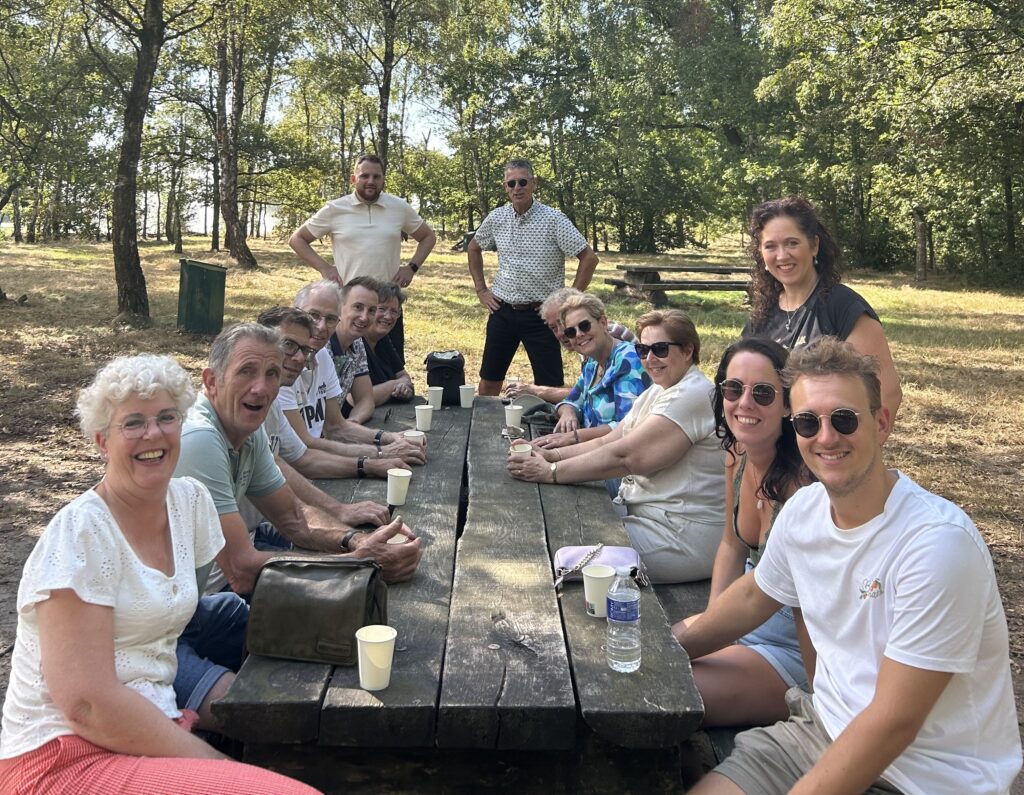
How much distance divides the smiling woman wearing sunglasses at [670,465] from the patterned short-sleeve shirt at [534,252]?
2.81 meters

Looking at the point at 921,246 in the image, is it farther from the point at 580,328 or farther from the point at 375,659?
the point at 375,659

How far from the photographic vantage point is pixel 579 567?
2.49 meters

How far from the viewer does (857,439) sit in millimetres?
1791

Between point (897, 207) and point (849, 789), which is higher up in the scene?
point (897, 207)

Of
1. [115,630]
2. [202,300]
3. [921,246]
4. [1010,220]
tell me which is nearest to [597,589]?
[115,630]

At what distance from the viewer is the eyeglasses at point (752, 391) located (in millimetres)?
2502

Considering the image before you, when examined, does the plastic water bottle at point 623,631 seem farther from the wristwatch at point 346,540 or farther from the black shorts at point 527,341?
the black shorts at point 527,341

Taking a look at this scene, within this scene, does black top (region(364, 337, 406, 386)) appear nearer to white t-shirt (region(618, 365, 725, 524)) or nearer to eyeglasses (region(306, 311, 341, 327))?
eyeglasses (region(306, 311, 341, 327))

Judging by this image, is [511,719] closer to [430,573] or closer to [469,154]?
[430,573]

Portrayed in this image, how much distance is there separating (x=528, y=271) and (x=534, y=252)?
0.49ft

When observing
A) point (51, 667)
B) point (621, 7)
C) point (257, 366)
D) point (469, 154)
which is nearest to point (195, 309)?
point (257, 366)

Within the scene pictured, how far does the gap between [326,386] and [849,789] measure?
3.23 metres

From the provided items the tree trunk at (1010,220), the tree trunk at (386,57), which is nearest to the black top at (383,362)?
the tree trunk at (386,57)

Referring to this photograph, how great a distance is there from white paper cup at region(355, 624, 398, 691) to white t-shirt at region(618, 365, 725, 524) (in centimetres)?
157
